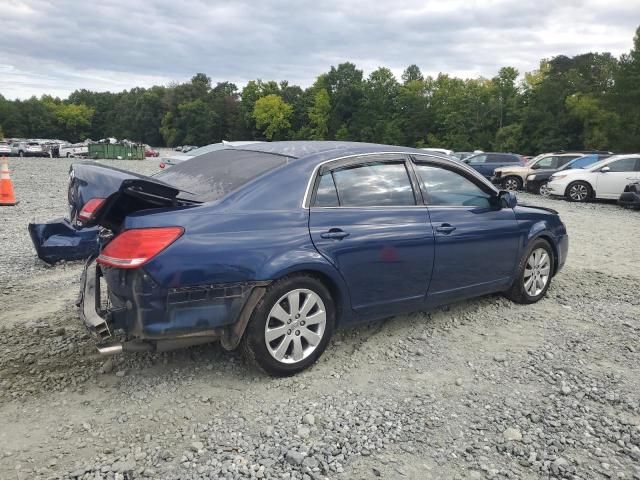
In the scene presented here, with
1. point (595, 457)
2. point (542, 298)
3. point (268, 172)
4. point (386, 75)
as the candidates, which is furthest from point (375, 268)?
point (386, 75)

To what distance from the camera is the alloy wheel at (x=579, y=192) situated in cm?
1555

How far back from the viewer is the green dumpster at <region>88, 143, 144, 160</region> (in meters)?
46.9

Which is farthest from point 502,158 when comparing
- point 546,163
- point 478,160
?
point 546,163

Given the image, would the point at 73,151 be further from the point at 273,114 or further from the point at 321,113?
the point at 273,114

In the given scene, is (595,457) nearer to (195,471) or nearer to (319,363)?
(319,363)

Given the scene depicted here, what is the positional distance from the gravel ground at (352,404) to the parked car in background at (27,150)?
1932 inches

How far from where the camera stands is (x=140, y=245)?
3.03 metres

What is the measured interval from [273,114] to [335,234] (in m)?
98.0

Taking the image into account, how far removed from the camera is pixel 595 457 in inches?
110

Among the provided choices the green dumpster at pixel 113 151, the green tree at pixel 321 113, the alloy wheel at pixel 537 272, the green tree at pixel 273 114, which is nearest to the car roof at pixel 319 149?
the alloy wheel at pixel 537 272

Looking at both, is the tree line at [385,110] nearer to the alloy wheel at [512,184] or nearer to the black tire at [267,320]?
the alloy wheel at [512,184]

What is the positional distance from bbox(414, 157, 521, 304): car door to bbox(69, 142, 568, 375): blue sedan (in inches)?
0.5

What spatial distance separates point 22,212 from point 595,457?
10897 millimetres

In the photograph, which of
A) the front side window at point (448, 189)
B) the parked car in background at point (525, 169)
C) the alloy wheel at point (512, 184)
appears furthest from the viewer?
the alloy wheel at point (512, 184)
